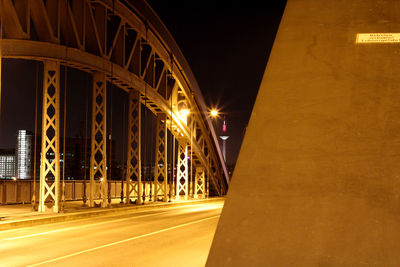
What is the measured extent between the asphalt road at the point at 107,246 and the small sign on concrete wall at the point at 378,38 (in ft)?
14.3

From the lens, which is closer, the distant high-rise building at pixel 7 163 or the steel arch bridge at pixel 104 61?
the steel arch bridge at pixel 104 61

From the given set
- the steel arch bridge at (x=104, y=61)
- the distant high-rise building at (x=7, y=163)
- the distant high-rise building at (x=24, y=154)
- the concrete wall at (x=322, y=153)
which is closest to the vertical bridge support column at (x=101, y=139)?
the steel arch bridge at (x=104, y=61)

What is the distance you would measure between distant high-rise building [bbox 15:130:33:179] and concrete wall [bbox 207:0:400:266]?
14958cm

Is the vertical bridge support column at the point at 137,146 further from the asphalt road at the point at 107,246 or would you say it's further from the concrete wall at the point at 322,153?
the concrete wall at the point at 322,153

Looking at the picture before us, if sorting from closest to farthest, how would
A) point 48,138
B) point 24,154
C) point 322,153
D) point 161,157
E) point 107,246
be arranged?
point 322,153
point 107,246
point 48,138
point 161,157
point 24,154

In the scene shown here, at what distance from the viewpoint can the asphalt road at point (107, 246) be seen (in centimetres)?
852

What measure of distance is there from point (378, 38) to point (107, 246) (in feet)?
Answer: 23.4

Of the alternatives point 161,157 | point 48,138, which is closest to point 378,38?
point 48,138

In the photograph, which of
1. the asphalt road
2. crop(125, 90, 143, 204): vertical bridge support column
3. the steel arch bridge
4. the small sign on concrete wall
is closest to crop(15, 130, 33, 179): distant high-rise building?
the steel arch bridge

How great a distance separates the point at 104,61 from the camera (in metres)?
24.3

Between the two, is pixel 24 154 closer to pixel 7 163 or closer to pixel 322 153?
pixel 7 163

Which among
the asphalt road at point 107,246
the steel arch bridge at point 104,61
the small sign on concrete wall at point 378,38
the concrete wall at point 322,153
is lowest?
the asphalt road at point 107,246

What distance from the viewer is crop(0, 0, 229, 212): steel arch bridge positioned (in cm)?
1964

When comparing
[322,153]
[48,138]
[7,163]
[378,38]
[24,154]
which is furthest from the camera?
[7,163]
